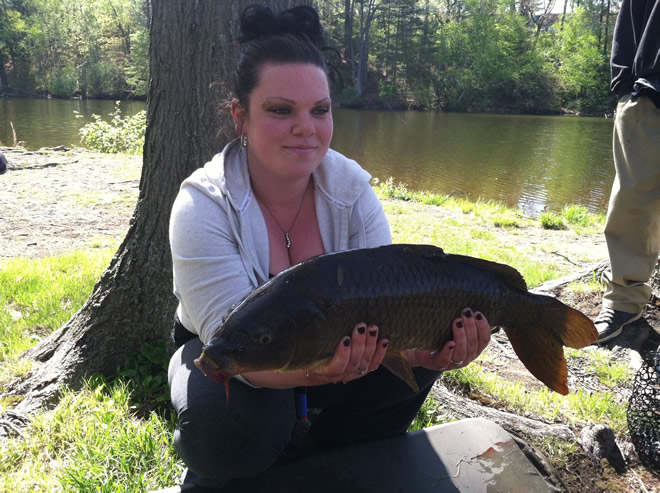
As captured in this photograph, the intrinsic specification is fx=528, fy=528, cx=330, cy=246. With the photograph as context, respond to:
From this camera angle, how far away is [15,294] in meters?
3.76

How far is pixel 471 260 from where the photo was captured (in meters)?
1.84

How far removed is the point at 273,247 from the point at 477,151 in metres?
21.8

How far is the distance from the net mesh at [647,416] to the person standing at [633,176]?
104 cm

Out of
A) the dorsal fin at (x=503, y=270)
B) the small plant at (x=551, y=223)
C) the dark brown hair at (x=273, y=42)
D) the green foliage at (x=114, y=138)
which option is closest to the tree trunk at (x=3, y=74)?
the green foliage at (x=114, y=138)

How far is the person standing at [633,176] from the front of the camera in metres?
3.40

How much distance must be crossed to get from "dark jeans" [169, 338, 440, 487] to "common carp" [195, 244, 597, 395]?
340 mm

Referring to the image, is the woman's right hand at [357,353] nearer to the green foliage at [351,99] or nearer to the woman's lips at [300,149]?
the woman's lips at [300,149]

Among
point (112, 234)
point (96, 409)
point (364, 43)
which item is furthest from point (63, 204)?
point (364, 43)

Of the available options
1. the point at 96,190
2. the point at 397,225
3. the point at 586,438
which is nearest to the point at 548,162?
the point at 397,225

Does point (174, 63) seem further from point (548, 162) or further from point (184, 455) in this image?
point (548, 162)

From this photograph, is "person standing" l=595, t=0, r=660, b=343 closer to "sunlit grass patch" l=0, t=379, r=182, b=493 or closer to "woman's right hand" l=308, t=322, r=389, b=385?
"woman's right hand" l=308, t=322, r=389, b=385

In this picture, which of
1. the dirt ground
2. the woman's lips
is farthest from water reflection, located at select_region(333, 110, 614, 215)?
the woman's lips

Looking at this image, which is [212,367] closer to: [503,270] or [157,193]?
[503,270]

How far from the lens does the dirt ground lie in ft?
7.70
